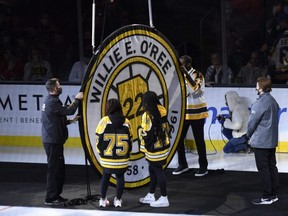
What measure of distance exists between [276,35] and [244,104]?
1193 millimetres

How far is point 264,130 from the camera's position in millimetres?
9750

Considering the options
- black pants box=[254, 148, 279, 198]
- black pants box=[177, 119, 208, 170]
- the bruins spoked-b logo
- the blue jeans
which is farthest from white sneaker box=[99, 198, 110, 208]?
the blue jeans

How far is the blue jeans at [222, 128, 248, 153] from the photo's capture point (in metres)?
12.2

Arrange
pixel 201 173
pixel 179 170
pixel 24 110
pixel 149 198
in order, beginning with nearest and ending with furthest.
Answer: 1. pixel 149 198
2. pixel 201 173
3. pixel 179 170
4. pixel 24 110

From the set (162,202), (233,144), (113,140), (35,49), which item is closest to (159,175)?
(162,202)

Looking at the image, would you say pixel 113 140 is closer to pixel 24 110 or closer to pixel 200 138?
pixel 200 138

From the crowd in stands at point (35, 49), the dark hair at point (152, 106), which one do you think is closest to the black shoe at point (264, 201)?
the dark hair at point (152, 106)

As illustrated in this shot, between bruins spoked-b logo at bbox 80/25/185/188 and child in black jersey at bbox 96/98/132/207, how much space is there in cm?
15

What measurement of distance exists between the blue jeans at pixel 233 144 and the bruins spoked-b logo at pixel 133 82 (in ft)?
6.47

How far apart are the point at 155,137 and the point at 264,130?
1.30 m

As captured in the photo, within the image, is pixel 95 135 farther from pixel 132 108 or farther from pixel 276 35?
pixel 276 35

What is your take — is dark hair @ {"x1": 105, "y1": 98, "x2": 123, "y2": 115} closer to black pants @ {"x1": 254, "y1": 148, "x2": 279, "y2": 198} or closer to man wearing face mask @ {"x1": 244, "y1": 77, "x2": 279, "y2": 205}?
man wearing face mask @ {"x1": 244, "y1": 77, "x2": 279, "y2": 205}

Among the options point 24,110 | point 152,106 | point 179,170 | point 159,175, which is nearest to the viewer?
point 152,106

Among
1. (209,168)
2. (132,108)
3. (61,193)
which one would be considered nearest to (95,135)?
(132,108)
